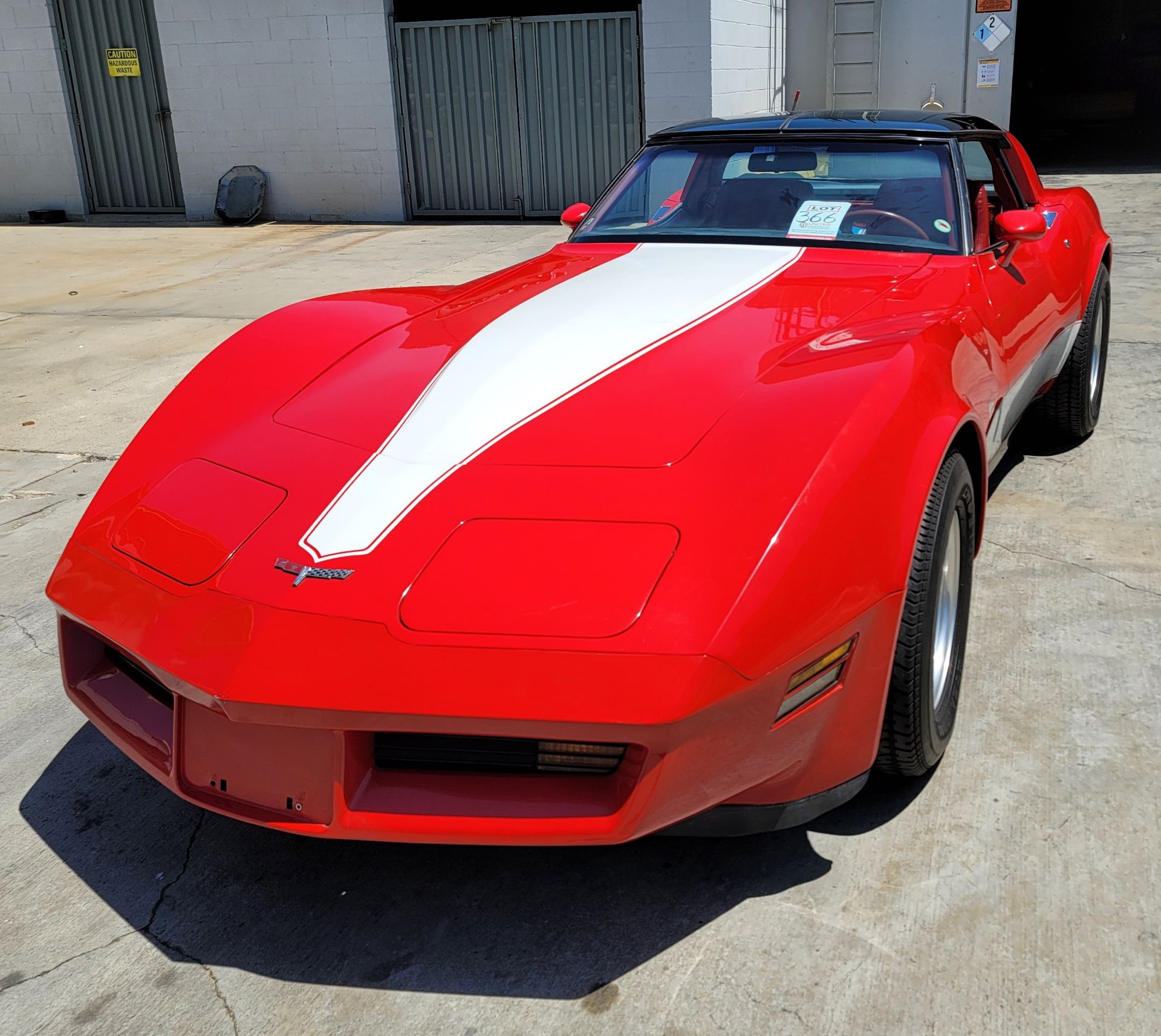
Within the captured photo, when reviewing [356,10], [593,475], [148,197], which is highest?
[356,10]

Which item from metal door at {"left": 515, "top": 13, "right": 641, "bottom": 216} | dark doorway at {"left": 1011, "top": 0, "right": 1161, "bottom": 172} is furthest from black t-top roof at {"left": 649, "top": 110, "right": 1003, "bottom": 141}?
dark doorway at {"left": 1011, "top": 0, "right": 1161, "bottom": 172}

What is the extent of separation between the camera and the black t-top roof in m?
3.68

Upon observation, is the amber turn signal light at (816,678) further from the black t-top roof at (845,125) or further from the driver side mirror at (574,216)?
the driver side mirror at (574,216)

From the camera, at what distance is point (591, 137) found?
1212cm

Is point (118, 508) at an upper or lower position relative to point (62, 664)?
upper

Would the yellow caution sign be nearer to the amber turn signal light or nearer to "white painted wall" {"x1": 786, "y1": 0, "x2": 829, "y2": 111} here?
"white painted wall" {"x1": 786, "y1": 0, "x2": 829, "y2": 111}

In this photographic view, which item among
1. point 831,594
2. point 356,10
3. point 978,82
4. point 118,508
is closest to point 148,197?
point 356,10

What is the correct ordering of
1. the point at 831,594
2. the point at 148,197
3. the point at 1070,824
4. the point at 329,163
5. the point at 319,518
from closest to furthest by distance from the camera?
the point at 831,594 → the point at 319,518 → the point at 1070,824 → the point at 329,163 → the point at 148,197

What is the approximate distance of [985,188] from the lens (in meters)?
4.02

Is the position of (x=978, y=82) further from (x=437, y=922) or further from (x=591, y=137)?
(x=437, y=922)

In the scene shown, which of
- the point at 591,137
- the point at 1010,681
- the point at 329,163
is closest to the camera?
the point at 1010,681

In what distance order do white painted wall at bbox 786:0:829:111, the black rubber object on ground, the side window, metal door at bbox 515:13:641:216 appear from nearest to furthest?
the side window, metal door at bbox 515:13:641:216, the black rubber object on ground, white painted wall at bbox 786:0:829:111

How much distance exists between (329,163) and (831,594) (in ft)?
39.7

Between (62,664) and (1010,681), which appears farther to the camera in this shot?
(1010,681)
